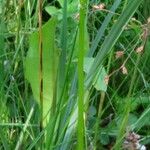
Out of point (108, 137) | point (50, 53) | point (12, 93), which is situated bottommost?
point (108, 137)

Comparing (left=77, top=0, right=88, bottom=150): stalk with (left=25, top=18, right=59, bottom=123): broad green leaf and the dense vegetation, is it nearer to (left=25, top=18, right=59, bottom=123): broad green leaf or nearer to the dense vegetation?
the dense vegetation

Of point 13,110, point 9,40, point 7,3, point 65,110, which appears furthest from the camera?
point 9,40

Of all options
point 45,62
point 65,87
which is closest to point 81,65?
point 65,87

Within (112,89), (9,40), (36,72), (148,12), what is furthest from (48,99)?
(148,12)

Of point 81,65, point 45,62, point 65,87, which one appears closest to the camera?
point 81,65

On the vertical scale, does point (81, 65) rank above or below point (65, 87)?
above

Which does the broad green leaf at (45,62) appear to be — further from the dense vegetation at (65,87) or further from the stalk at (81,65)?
the stalk at (81,65)

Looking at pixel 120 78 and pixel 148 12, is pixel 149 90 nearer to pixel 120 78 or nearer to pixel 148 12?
pixel 120 78

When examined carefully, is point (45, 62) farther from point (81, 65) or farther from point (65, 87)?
point (81, 65)

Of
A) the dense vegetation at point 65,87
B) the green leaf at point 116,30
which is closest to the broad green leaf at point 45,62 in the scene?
the dense vegetation at point 65,87
